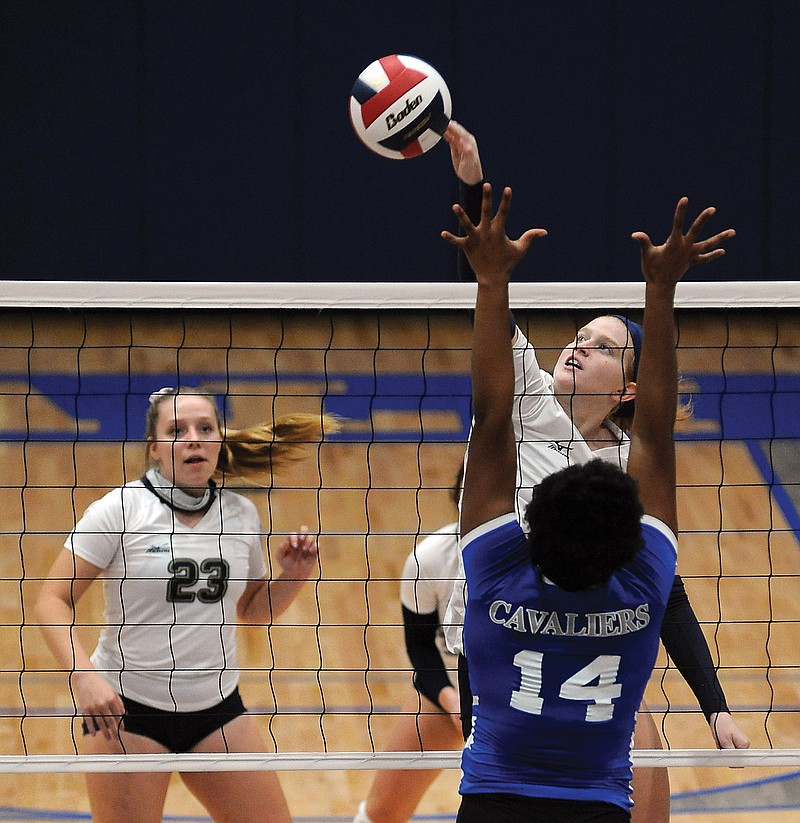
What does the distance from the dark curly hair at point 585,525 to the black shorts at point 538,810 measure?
36 centimetres

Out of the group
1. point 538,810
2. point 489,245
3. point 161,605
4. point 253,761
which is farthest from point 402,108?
point 538,810

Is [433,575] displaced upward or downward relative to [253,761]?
upward

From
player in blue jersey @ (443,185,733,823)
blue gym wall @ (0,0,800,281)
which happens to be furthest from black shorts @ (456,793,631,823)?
blue gym wall @ (0,0,800,281)

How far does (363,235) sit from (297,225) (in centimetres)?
56

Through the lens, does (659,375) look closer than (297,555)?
Yes

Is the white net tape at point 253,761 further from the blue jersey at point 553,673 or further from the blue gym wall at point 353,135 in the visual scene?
the blue gym wall at point 353,135

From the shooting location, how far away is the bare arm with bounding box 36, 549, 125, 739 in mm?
3115

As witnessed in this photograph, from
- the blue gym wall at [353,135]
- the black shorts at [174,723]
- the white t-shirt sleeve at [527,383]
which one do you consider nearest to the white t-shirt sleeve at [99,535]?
the black shorts at [174,723]

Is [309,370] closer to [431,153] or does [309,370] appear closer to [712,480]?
[431,153]

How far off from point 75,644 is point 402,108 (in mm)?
1804

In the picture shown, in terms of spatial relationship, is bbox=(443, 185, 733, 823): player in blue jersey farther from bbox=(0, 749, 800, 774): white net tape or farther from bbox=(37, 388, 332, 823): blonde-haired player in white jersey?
bbox=(37, 388, 332, 823): blonde-haired player in white jersey

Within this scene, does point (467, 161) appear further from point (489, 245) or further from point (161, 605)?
point (161, 605)

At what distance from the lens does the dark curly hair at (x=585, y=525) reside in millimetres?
1952

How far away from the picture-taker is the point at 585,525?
1.95 m
